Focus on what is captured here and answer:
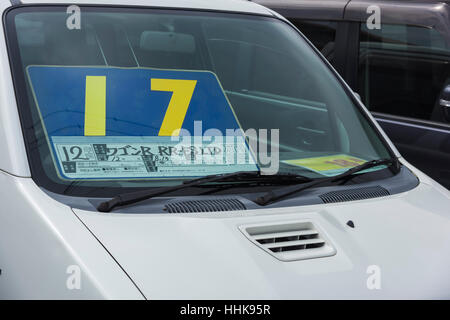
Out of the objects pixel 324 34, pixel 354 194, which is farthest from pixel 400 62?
pixel 354 194

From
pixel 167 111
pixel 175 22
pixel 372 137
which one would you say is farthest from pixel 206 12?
pixel 372 137

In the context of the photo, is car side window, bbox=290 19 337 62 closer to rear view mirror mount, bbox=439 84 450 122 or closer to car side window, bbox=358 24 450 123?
car side window, bbox=358 24 450 123

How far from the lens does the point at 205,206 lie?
2443 millimetres

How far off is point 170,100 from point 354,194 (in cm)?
82

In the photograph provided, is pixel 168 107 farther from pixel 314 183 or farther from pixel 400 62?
pixel 400 62

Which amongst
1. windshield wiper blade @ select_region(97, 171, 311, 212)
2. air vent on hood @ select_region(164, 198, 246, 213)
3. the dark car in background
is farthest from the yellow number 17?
the dark car in background

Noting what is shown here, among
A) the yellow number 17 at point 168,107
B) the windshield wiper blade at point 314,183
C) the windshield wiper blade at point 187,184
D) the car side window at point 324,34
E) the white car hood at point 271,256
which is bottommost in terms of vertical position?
the white car hood at point 271,256

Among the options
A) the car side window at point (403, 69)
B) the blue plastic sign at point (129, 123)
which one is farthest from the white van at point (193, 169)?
the car side window at point (403, 69)

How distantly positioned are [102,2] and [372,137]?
52.7 inches

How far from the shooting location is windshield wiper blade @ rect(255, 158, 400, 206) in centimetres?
254

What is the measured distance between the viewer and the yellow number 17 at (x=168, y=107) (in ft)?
8.75

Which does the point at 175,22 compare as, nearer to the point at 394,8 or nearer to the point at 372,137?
the point at 372,137

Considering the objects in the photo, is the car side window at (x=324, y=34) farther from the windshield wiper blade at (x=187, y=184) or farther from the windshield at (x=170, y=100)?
the windshield wiper blade at (x=187, y=184)

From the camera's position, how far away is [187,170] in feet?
8.66
